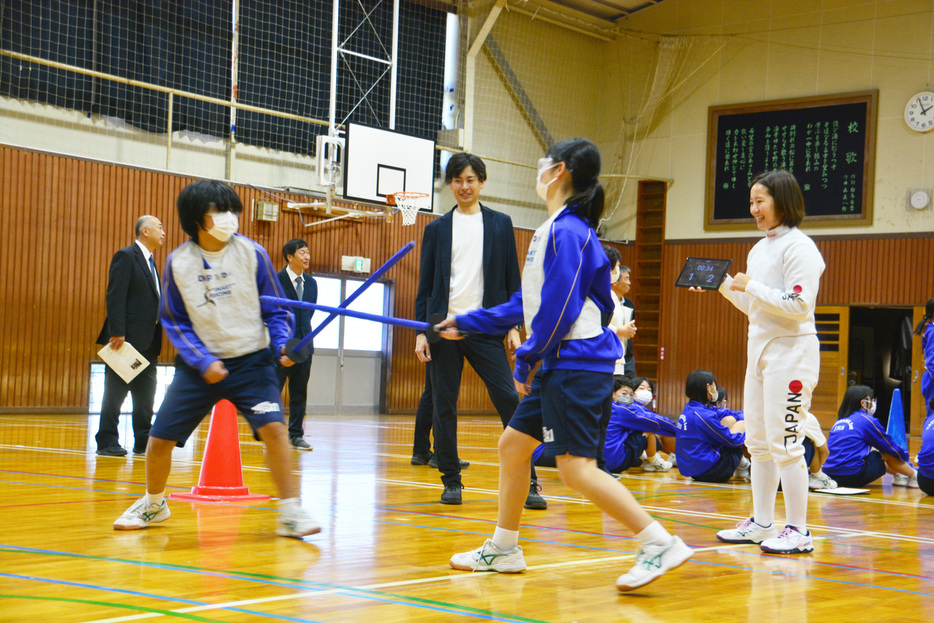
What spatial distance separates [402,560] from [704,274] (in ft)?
5.88

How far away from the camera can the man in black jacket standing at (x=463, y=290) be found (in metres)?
4.66

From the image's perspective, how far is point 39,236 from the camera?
11.2m

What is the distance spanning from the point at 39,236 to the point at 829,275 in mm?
11810

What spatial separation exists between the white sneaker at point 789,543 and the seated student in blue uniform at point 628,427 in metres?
2.76

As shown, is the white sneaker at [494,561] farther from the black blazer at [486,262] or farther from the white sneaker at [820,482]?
the white sneaker at [820,482]

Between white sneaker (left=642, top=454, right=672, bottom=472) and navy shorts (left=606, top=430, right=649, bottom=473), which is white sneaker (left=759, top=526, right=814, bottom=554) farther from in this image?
white sneaker (left=642, top=454, right=672, bottom=472)

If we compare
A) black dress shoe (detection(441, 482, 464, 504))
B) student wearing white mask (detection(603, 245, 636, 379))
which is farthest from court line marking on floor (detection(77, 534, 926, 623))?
student wearing white mask (detection(603, 245, 636, 379))

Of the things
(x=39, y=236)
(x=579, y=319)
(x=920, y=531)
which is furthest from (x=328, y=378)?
(x=579, y=319)

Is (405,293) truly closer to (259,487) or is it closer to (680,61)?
(680,61)

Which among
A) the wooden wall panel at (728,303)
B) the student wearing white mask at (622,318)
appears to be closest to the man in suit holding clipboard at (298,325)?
the student wearing white mask at (622,318)

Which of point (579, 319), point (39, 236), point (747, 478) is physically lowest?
point (747, 478)

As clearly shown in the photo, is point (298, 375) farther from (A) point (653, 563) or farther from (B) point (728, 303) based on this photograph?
(B) point (728, 303)

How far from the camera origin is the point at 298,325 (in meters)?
8.29

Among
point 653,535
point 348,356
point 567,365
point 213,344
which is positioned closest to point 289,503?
point 213,344
